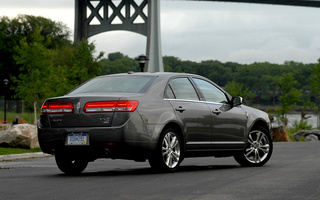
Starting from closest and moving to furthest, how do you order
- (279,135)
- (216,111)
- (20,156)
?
(216,111)
(20,156)
(279,135)

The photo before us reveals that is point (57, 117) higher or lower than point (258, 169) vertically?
higher

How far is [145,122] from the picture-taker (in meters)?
9.72

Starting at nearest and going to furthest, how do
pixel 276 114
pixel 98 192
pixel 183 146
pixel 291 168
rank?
pixel 98 192
pixel 183 146
pixel 291 168
pixel 276 114

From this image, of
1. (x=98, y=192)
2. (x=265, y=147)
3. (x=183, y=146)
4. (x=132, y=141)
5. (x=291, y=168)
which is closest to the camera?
(x=98, y=192)

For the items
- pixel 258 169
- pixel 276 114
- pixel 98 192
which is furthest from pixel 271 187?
pixel 276 114

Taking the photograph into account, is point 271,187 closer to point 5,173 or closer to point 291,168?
point 291,168

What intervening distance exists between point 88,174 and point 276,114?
44016mm

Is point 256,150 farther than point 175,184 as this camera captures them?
Yes

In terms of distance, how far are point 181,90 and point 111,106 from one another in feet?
5.25

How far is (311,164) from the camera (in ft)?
39.7

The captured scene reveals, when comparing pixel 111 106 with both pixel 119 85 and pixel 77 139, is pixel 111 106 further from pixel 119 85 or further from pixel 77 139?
pixel 119 85

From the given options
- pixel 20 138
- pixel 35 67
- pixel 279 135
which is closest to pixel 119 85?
pixel 20 138

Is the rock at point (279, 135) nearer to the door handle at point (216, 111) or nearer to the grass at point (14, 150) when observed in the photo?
the grass at point (14, 150)

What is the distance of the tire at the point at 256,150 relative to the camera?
11781mm
